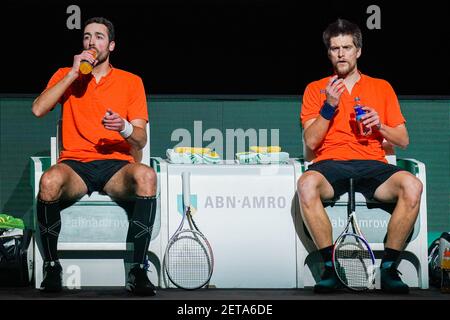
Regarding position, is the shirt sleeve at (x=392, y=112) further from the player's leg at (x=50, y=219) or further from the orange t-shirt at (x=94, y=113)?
the player's leg at (x=50, y=219)

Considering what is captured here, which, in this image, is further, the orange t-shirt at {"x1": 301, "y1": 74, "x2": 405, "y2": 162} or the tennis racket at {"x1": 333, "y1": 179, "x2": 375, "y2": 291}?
the orange t-shirt at {"x1": 301, "y1": 74, "x2": 405, "y2": 162}

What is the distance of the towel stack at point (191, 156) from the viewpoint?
760 cm

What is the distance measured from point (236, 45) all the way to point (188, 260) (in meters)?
2.05

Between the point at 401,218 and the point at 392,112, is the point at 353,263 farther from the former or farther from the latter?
the point at 392,112

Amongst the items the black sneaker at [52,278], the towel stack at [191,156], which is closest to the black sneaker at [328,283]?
the towel stack at [191,156]

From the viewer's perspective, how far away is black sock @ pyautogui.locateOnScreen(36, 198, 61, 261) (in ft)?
22.7

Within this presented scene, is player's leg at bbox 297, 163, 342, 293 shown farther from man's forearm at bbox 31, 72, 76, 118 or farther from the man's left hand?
man's forearm at bbox 31, 72, 76, 118

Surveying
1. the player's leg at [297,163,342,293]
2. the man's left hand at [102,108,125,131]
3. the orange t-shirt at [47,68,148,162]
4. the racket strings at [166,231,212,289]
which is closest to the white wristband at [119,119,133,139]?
the man's left hand at [102,108,125,131]

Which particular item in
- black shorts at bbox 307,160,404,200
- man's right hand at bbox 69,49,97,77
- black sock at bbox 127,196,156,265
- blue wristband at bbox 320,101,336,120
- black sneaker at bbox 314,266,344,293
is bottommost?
black sneaker at bbox 314,266,344,293

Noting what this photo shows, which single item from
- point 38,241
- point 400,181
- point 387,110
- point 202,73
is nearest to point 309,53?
point 202,73

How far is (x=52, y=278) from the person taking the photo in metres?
6.90

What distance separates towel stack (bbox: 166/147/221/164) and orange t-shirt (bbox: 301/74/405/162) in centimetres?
64

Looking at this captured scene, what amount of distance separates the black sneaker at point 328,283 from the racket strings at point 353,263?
153 millimetres

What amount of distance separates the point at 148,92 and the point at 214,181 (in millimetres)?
1418
